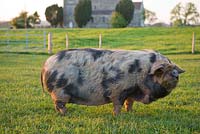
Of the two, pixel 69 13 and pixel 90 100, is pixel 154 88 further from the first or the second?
pixel 69 13

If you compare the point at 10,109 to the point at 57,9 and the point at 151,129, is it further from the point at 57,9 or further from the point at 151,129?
the point at 57,9

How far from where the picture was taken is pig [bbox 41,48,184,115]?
22.0 feet

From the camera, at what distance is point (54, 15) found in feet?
245

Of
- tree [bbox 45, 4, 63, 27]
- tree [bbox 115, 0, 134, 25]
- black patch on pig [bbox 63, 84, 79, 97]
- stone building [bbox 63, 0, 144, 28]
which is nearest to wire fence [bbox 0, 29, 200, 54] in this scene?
tree [bbox 115, 0, 134, 25]

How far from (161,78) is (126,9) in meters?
61.2

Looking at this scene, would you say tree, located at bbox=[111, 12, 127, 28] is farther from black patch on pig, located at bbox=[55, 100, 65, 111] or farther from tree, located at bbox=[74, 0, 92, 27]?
black patch on pig, located at bbox=[55, 100, 65, 111]

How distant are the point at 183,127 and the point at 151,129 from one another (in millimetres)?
502

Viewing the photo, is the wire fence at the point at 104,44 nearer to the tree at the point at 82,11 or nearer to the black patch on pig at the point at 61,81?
the black patch on pig at the point at 61,81

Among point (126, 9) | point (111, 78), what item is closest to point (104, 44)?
point (126, 9)

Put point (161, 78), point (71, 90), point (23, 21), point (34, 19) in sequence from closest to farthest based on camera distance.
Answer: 1. point (161, 78)
2. point (71, 90)
3. point (23, 21)
4. point (34, 19)

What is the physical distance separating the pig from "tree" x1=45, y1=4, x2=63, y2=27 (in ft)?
217

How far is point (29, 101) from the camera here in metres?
8.30

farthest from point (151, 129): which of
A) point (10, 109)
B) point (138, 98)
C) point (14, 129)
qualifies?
point (10, 109)

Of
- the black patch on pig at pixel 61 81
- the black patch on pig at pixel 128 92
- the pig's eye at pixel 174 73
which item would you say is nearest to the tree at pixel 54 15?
the black patch on pig at pixel 61 81
